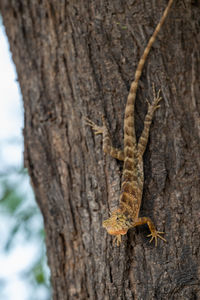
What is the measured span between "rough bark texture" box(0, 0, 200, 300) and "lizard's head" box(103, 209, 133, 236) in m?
0.21

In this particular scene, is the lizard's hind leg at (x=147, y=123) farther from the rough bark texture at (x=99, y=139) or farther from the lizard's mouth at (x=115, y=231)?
the lizard's mouth at (x=115, y=231)

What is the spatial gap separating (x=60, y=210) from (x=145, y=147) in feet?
4.09

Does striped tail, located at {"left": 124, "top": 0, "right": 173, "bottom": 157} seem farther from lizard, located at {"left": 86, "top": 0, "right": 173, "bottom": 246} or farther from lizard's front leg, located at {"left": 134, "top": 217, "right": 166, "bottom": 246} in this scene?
lizard's front leg, located at {"left": 134, "top": 217, "right": 166, "bottom": 246}

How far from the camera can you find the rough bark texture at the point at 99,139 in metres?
3.37

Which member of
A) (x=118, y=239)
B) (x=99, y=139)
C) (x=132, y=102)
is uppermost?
(x=132, y=102)

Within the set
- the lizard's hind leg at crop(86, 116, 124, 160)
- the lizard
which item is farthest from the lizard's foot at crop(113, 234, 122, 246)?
the lizard's hind leg at crop(86, 116, 124, 160)

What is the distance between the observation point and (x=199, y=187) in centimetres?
347

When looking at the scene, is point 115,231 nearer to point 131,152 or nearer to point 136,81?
point 131,152

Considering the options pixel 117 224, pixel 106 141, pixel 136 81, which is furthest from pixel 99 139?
pixel 117 224

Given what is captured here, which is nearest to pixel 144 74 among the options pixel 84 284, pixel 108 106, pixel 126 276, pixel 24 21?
pixel 108 106

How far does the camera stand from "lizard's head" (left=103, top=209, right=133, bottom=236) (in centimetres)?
326

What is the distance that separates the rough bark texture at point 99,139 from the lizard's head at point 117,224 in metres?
0.21

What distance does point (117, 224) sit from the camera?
3.28m

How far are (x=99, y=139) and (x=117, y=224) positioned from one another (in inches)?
38.1
